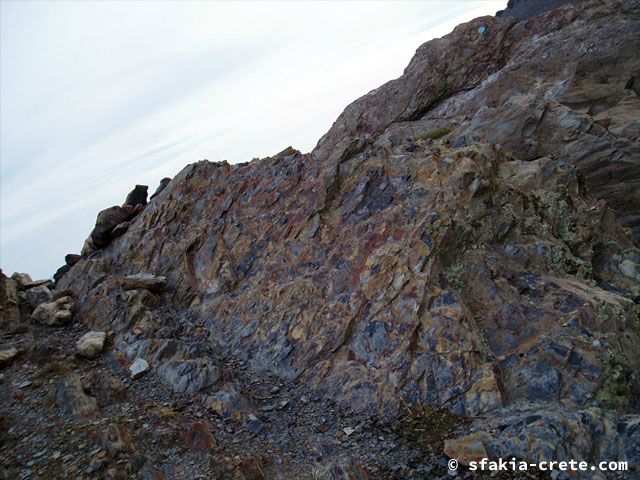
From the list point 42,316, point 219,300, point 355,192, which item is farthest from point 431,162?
point 42,316

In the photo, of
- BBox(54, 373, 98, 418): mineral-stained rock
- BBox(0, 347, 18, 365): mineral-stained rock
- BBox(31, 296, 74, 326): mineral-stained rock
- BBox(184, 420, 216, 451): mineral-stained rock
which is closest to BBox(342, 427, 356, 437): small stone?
BBox(184, 420, 216, 451): mineral-stained rock

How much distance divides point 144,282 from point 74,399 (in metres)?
4.83

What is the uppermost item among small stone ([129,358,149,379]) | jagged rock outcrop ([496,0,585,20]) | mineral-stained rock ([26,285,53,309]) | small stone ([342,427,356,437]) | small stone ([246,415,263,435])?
jagged rock outcrop ([496,0,585,20])

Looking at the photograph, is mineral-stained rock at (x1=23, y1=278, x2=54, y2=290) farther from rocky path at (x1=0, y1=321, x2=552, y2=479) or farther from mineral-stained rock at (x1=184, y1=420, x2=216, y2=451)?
mineral-stained rock at (x1=184, y1=420, x2=216, y2=451)

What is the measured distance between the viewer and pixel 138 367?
10766 millimetres

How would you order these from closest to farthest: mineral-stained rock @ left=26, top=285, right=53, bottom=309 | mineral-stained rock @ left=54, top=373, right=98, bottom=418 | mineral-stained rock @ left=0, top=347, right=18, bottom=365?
mineral-stained rock @ left=54, top=373, right=98, bottom=418 → mineral-stained rock @ left=0, top=347, right=18, bottom=365 → mineral-stained rock @ left=26, top=285, right=53, bottom=309

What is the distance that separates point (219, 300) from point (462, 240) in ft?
24.6

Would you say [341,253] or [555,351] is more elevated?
[341,253]

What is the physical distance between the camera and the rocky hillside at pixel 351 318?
817 centimetres

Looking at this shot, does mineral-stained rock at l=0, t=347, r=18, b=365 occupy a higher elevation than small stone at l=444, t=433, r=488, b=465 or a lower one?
higher

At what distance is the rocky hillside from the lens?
8.17m

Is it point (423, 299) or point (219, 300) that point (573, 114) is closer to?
point (423, 299)

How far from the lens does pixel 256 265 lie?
13.6 m

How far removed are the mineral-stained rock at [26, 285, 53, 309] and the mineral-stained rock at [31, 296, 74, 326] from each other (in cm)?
84
